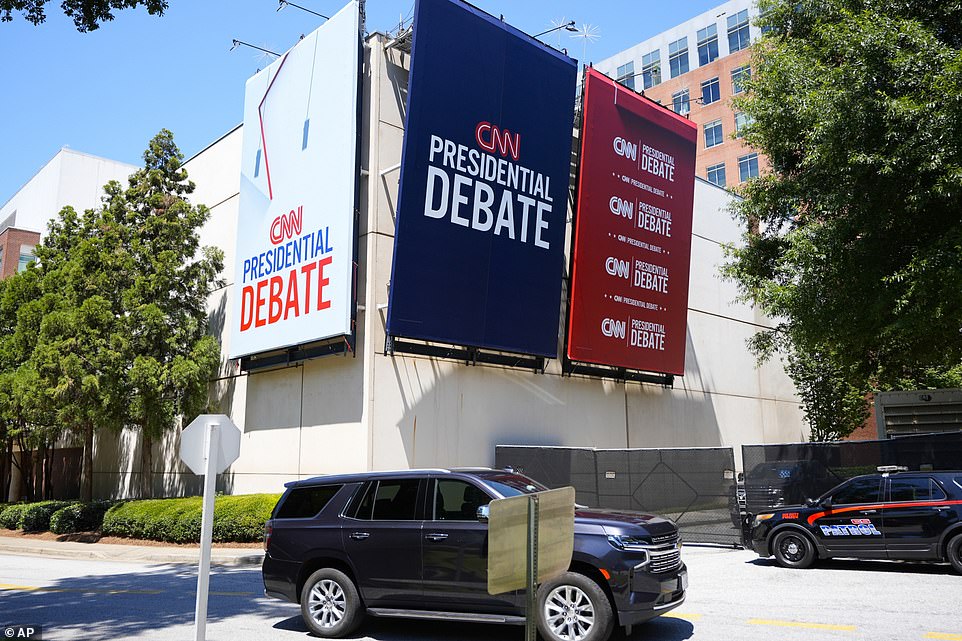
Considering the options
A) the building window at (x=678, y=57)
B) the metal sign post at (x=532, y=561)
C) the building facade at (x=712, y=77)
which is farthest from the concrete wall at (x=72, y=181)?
the metal sign post at (x=532, y=561)

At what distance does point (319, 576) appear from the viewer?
9203 mm

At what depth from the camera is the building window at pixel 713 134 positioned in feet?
191

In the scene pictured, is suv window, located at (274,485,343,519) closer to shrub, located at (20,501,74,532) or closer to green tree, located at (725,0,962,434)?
green tree, located at (725,0,962,434)

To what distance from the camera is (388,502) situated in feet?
30.0

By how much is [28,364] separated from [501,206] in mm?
16177

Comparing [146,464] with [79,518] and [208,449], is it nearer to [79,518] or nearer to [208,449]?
[79,518]

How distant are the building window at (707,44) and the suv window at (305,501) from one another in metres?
58.9

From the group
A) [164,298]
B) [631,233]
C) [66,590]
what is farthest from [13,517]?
[631,233]

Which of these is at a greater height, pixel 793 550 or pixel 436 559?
pixel 436 559

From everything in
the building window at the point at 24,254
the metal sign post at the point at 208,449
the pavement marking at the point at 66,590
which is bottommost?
the pavement marking at the point at 66,590

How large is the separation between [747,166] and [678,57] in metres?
13.3

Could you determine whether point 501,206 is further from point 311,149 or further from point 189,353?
point 189,353

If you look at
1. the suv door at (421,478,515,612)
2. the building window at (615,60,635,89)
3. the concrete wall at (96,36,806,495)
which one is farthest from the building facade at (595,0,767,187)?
the suv door at (421,478,515,612)

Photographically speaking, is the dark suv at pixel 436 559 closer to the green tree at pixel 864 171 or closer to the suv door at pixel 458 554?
the suv door at pixel 458 554
